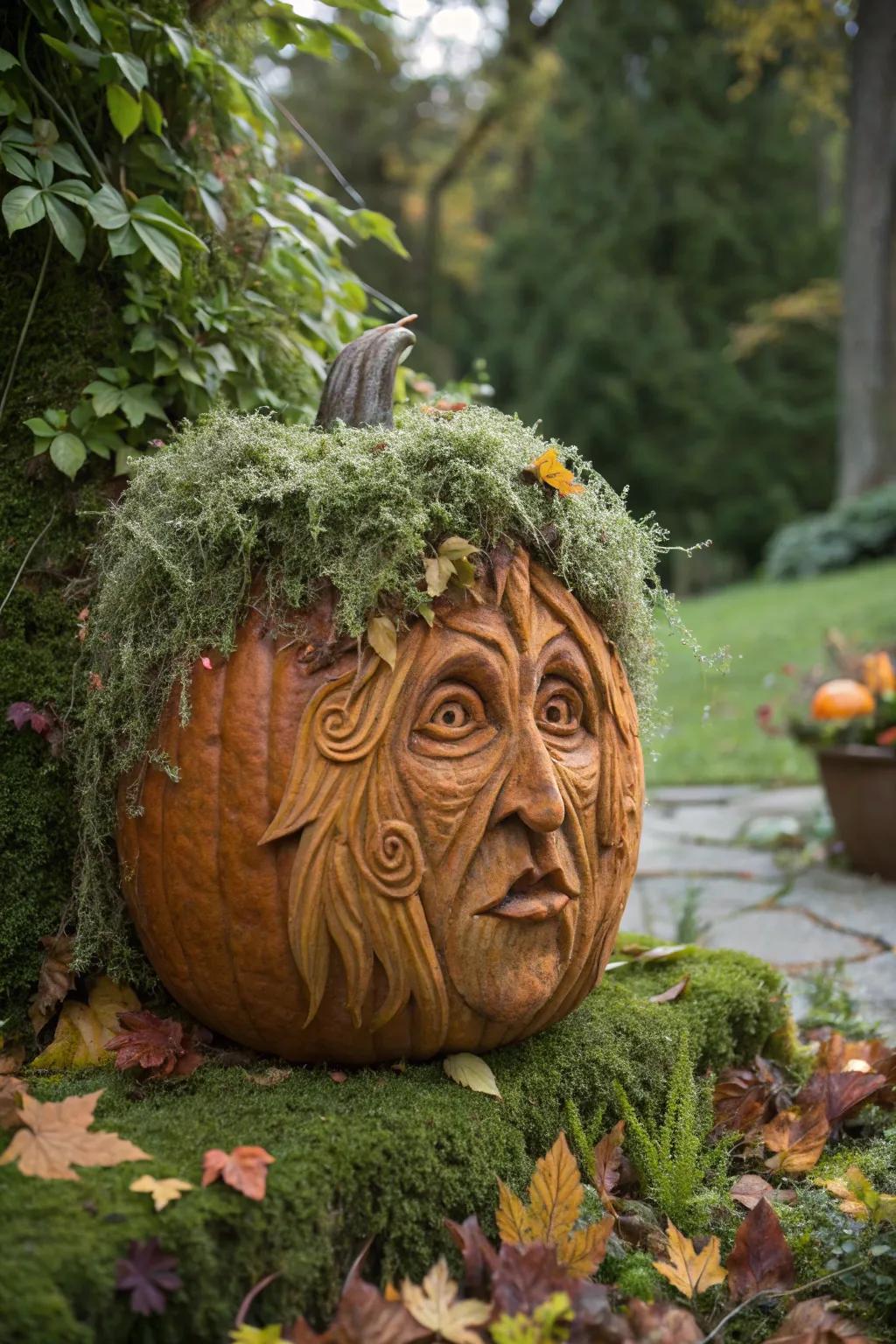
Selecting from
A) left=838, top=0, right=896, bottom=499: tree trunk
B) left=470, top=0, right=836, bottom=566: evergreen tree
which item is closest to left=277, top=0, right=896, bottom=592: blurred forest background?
left=470, top=0, right=836, bottom=566: evergreen tree

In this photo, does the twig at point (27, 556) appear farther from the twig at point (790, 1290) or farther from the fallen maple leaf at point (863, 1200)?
the fallen maple leaf at point (863, 1200)

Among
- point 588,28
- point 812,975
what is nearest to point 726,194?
point 588,28

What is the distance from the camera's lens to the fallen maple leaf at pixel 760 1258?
1.90 metres

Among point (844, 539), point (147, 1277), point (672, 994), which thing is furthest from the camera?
point (844, 539)

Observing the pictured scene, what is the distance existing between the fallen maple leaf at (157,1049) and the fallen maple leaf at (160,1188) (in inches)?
15.6

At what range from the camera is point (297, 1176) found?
5.40 feet

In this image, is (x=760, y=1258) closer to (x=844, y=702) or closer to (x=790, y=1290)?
(x=790, y=1290)

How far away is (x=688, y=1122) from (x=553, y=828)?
661 millimetres

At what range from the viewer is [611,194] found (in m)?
20.0

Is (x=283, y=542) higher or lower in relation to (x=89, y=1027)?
higher

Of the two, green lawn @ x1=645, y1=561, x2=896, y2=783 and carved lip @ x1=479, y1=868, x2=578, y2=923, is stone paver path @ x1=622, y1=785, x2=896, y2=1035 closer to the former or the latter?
green lawn @ x1=645, y1=561, x2=896, y2=783

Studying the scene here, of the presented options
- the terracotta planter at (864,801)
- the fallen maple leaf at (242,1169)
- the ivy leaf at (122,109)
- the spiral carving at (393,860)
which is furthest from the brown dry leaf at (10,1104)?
the terracotta planter at (864,801)

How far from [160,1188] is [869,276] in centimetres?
1514

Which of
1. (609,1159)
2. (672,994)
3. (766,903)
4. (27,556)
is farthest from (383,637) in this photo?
(766,903)
